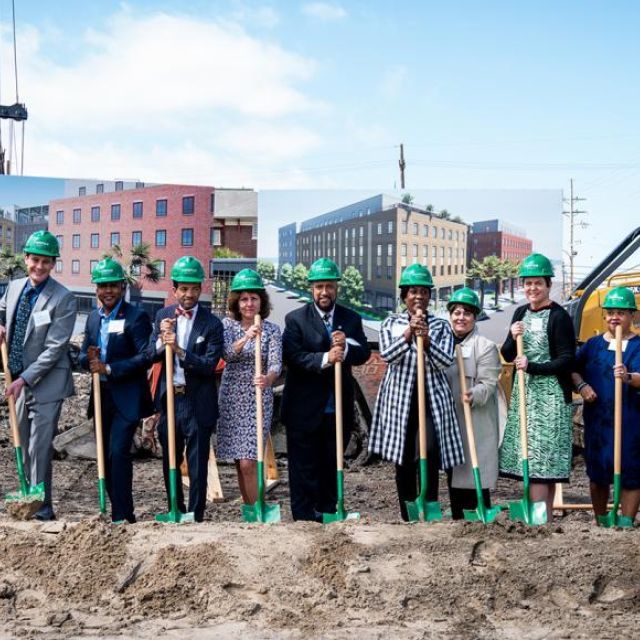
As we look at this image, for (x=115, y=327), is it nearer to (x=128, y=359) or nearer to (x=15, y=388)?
(x=128, y=359)

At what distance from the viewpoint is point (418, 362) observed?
538 cm

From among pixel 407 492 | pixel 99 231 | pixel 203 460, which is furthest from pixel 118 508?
pixel 99 231

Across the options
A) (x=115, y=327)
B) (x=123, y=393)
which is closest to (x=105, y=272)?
(x=115, y=327)

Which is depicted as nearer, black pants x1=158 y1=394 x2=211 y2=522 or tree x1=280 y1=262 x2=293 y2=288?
black pants x1=158 y1=394 x2=211 y2=522

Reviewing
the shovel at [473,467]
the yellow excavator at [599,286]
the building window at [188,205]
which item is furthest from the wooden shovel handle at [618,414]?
the building window at [188,205]

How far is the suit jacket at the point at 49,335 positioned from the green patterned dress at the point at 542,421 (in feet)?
9.49

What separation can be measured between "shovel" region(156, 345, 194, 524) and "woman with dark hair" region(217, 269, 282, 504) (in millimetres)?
402

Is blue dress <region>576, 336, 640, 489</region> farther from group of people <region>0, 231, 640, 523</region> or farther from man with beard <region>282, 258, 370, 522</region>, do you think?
man with beard <region>282, 258, 370, 522</region>

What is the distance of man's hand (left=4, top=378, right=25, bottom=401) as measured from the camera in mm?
5512

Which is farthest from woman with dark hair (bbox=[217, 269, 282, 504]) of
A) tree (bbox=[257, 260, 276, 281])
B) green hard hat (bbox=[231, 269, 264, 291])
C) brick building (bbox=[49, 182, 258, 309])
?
tree (bbox=[257, 260, 276, 281])

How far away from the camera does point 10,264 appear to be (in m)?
13.1

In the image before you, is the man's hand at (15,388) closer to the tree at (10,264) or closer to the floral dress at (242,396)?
the floral dress at (242,396)

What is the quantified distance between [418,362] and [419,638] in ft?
5.94

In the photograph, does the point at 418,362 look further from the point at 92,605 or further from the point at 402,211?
the point at 402,211
